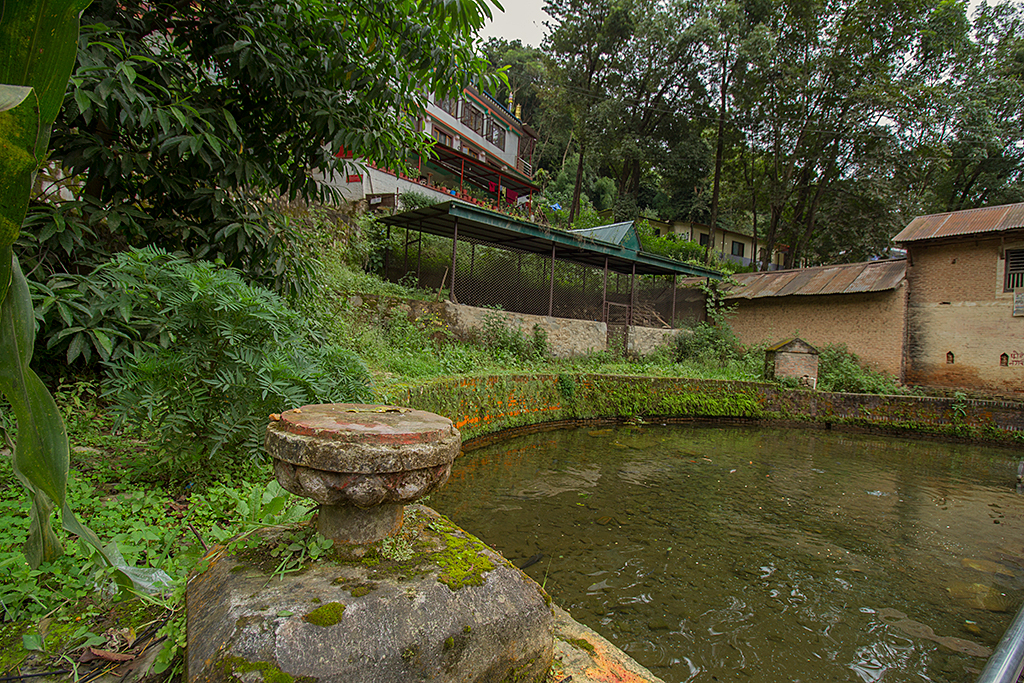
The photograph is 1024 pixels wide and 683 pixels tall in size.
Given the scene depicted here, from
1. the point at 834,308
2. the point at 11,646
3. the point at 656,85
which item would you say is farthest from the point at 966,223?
the point at 11,646

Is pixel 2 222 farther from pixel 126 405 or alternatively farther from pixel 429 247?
pixel 429 247

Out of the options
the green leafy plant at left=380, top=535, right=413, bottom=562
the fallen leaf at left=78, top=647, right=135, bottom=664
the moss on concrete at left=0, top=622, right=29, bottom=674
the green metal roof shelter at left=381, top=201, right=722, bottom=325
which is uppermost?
the green metal roof shelter at left=381, top=201, right=722, bottom=325

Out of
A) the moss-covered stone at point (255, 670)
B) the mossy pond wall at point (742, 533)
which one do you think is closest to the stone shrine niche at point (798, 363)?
the mossy pond wall at point (742, 533)

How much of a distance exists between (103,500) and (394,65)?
3710 millimetres

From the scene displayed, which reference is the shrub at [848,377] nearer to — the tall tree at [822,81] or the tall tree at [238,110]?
the tall tree at [822,81]

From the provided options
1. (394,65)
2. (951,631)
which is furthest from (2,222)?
(951,631)

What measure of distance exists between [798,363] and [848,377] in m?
2.27

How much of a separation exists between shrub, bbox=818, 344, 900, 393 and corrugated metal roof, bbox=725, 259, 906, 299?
77.0 inches

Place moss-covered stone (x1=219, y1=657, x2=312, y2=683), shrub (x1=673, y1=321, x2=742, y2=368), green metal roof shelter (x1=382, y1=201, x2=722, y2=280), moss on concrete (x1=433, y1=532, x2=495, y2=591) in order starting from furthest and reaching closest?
1. shrub (x1=673, y1=321, x2=742, y2=368)
2. green metal roof shelter (x1=382, y1=201, x2=722, y2=280)
3. moss on concrete (x1=433, y1=532, x2=495, y2=591)
4. moss-covered stone (x1=219, y1=657, x2=312, y2=683)

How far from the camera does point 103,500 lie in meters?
2.38

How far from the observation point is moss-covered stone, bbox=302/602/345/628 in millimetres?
1316

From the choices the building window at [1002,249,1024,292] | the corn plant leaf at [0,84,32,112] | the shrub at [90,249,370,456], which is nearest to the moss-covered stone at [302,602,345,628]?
the corn plant leaf at [0,84,32,112]

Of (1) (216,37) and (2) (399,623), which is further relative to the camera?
(1) (216,37)

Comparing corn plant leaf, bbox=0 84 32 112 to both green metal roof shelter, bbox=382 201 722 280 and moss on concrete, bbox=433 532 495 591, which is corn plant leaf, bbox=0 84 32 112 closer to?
moss on concrete, bbox=433 532 495 591
